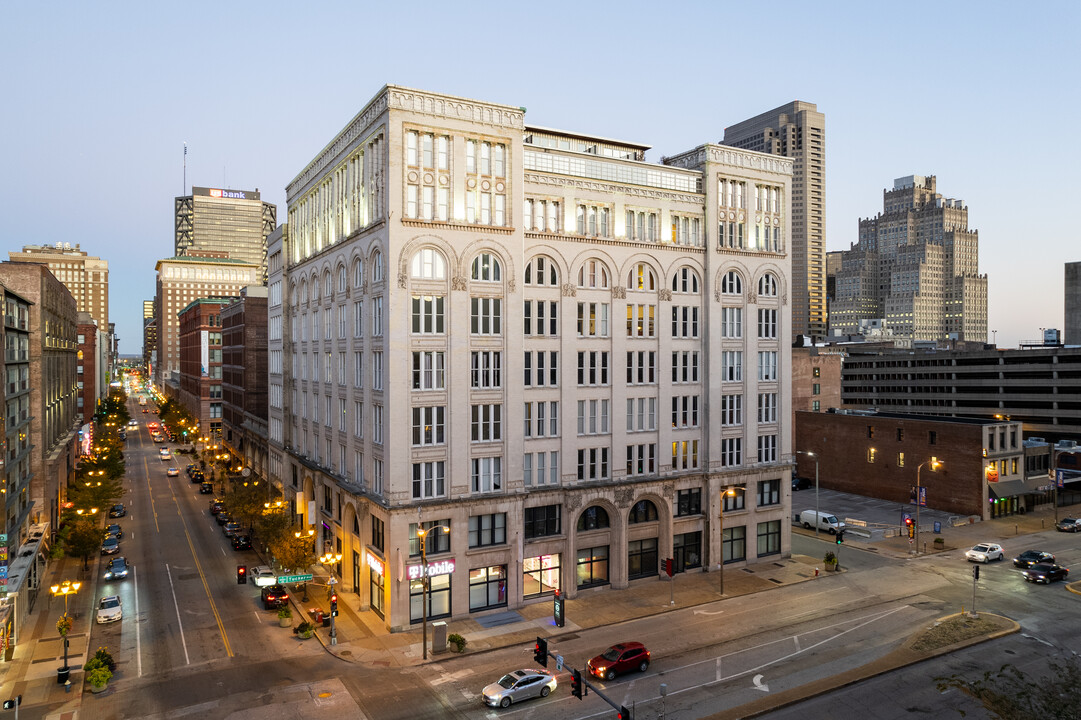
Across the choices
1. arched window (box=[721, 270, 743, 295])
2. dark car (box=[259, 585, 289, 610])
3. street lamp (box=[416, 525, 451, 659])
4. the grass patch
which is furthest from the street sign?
arched window (box=[721, 270, 743, 295])

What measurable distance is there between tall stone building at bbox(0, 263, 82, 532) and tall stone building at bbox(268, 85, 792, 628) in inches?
805

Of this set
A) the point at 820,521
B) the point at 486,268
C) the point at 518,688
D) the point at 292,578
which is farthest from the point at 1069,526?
the point at 292,578

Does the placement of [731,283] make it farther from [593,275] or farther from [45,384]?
[45,384]

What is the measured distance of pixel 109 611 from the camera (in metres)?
45.8

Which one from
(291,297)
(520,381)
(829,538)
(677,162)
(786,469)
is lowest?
(829,538)

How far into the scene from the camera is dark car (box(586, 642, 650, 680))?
119ft

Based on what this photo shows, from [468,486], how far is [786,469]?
29313mm

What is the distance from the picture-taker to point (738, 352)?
59.6 metres

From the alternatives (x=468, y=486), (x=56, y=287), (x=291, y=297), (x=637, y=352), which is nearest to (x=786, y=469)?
(x=637, y=352)

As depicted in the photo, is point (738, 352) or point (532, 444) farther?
point (738, 352)

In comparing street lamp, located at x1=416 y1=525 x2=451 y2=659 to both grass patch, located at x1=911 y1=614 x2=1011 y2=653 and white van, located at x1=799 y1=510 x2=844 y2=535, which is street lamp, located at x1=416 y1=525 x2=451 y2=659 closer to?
grass patch, located at x1=911 y1=614 x2=1011 y2=653

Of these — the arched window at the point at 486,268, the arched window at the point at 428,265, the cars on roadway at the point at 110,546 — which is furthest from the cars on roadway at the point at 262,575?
the arched window at the point at 486,268

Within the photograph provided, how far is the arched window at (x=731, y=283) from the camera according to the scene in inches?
2323

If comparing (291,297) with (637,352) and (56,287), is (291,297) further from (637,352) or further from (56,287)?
(637,352)
